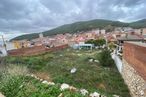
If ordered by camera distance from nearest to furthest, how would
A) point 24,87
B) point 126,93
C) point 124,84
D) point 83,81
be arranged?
point 24,87, point 126,93, point 124,84, point 83,81

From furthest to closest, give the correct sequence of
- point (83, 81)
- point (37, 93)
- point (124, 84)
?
1. point (83, 81)
2. point (124, 84)
3. point (37, 93)

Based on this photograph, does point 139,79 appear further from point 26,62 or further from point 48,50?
point 48,50

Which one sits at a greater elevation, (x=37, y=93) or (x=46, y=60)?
(x=37, y=93)

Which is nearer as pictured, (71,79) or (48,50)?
(71,79)

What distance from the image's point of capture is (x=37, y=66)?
2014 centimetres

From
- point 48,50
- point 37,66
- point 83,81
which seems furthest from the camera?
point 48,50

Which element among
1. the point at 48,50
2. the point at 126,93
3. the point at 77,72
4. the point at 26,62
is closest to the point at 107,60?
the point at 77,72

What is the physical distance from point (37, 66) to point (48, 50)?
1183 centimetres

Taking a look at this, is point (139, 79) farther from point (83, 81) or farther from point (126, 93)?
point (83, 81)

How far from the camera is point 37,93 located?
8.10 metres

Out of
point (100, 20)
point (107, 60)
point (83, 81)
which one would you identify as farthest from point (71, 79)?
point (100, 20)

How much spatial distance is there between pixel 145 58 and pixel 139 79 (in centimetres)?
→ 162

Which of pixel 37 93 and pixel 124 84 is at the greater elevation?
pixel 37 93

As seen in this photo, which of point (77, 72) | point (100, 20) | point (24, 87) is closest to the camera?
point (24, 87)
